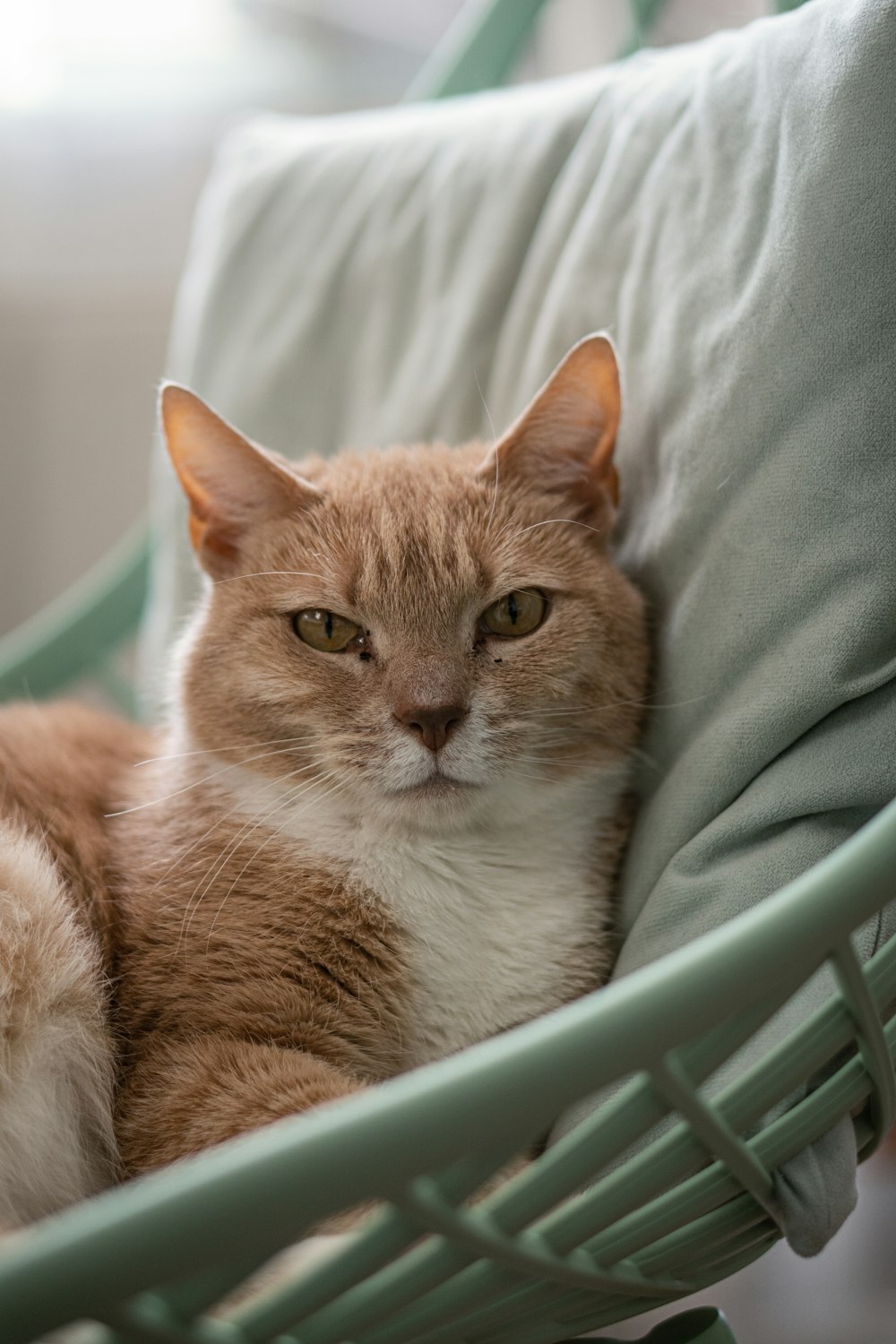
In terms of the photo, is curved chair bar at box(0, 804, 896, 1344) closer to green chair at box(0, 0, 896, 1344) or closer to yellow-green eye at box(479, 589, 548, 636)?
green chair at box(0, 0, 896, 1344)

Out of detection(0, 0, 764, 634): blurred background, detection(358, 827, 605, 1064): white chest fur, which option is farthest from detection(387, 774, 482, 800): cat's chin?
detection(0, 0, 764, 634): blurred background

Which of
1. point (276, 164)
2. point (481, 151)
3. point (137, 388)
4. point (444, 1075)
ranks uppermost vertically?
point (481, 151)

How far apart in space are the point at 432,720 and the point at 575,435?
1.54 ft

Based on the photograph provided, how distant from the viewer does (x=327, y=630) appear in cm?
142

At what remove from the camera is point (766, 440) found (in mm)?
1318

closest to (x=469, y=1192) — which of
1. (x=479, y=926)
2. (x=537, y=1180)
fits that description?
(x=537, y=1180)

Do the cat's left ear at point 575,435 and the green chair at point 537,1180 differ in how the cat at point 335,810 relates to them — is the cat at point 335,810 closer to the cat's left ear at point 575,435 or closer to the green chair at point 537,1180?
the cat's left ear at point 575,435

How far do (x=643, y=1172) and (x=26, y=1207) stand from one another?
694mm

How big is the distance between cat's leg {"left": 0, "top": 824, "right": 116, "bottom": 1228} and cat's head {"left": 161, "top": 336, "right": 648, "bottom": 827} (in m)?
0.30

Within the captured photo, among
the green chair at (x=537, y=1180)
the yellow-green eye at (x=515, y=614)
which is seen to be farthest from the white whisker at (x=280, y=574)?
the green chair at (x=537, y=1180)

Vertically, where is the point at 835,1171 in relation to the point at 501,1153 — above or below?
below

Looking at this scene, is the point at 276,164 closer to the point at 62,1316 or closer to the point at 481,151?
the point at 481,151

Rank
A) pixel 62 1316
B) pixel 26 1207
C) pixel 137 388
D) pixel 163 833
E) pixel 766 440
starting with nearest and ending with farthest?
pixel 62 1316, pixel 26 1207, pixel 766 440, pixel 163 833, pixel 137 388

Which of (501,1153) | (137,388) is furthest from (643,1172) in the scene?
(137,388)
